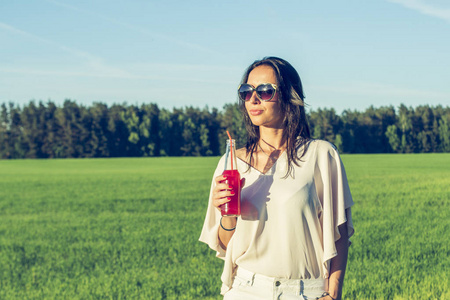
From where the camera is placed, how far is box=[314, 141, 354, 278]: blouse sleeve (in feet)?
9.30

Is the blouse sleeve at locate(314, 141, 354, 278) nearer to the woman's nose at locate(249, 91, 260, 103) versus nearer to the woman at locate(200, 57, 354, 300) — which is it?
the woman at locate(200, 57, 354, 300)

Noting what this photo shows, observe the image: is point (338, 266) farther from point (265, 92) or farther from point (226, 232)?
point (265, 92)

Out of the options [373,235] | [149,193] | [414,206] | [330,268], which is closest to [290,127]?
[330,268]

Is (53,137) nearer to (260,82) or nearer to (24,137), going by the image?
(24,137)

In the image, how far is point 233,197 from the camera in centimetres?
282

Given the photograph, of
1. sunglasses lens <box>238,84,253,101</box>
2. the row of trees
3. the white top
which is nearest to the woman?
the white top

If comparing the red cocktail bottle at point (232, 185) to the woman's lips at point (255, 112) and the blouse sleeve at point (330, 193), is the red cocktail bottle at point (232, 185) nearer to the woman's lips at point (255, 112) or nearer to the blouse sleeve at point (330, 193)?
the woman's lips at point (255, 112)

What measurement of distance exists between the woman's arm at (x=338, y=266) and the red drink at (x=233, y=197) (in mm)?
552

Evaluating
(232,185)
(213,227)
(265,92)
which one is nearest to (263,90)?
(265,92)

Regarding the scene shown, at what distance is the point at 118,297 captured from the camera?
24.2 feet

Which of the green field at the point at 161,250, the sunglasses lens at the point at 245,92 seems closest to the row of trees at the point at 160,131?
the green field at the point at 161,250

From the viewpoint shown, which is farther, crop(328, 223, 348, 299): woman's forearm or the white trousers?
crop(328, 223, 348, 299): woman's forearm

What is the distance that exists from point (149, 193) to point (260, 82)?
20.5m

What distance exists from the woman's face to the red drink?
1.15 feet
